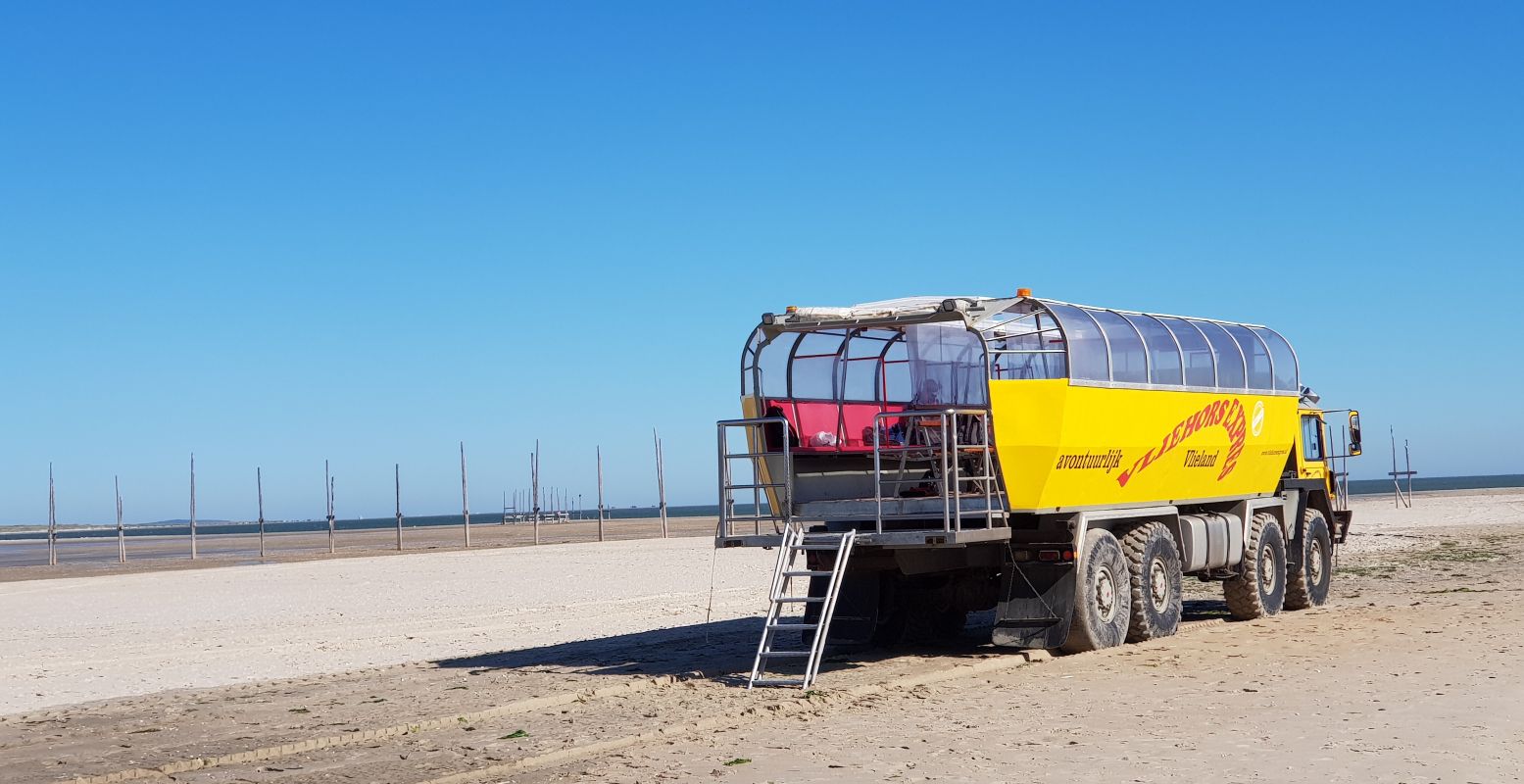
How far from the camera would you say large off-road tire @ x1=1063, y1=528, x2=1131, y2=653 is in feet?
50.9

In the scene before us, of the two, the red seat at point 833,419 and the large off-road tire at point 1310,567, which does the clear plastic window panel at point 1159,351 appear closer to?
the red seat at point 833,419

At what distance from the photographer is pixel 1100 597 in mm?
16000

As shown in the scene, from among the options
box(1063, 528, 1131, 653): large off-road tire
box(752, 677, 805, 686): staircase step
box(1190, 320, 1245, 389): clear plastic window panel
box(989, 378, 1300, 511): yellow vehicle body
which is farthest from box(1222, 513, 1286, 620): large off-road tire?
box(752, 677, 805, 686): staircase step

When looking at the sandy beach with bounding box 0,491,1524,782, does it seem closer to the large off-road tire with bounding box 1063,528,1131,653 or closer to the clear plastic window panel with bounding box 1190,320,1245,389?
the large off-road tire with bounding box 1063,528,1131,653

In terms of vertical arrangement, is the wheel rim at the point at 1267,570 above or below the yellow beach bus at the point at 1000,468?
below

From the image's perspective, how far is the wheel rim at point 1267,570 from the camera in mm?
19406

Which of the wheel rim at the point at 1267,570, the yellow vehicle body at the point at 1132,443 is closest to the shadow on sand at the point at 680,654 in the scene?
the wheel rim at the point at 1267,570

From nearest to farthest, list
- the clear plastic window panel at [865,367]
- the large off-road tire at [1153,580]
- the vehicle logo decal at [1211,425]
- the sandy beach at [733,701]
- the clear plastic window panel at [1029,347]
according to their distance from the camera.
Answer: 1. the sandy beach at [733,701]
2. the clear plastic window panel at [1029,347]
3. the large off-road tire at [1153,580]
4. the vehicle logo decal at [1211,425]
5. the clear plastic window panel at [865,367]

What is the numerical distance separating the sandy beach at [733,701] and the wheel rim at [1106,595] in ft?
1.36

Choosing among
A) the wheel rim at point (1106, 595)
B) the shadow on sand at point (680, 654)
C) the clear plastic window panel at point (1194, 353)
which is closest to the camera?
the shadow on sand at point (680, 654)

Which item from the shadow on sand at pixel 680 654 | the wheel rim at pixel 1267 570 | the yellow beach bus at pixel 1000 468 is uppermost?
the yellow beach bus at pixel 1000 468

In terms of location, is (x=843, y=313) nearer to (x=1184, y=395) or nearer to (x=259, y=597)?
(x=1184, y=395)

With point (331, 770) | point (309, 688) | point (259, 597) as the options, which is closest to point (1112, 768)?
point (331, 770)

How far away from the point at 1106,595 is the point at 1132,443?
1.64m
